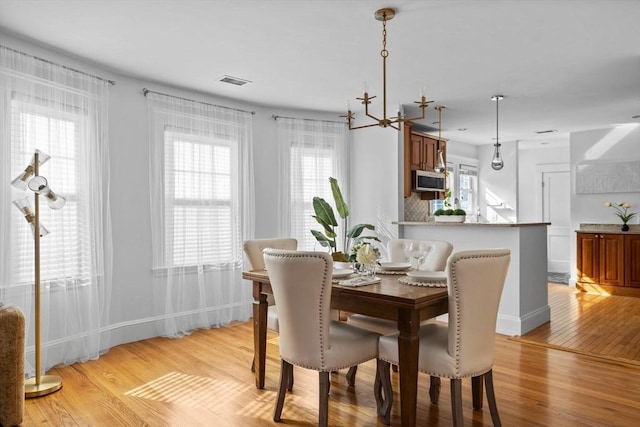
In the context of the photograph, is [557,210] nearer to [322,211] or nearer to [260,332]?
[322,211]

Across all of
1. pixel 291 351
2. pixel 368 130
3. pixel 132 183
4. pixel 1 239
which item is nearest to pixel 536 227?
pixel 368 130

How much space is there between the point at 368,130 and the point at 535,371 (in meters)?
3.35

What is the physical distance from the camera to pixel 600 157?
23.6 ft

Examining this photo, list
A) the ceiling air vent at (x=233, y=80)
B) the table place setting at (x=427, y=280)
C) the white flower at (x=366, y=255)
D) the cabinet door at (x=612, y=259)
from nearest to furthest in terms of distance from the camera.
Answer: the table place setting at (x=427, y=280), the white flower at (x=366, y=255), the ceiling air vent at (x=233, y=80), the cabinet door at (x=612, y=259)

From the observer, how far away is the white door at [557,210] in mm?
8609

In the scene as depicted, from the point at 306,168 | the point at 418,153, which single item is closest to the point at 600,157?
the point at 418,153

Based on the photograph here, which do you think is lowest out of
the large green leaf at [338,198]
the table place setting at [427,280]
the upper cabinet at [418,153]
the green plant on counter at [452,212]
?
the table place setting at [427,280]

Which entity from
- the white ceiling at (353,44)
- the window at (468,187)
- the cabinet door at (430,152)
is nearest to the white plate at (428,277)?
the white ceiling at (353,44)

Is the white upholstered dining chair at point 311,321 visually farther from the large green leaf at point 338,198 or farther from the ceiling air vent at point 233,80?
the large green leaf at point 338,198

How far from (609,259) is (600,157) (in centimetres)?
163

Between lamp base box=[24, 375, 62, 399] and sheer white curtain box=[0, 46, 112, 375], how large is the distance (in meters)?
0.28

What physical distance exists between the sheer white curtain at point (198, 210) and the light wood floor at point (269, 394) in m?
0.78

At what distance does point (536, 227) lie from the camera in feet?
15.8

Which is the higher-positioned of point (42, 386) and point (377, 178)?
point (377, 178)
